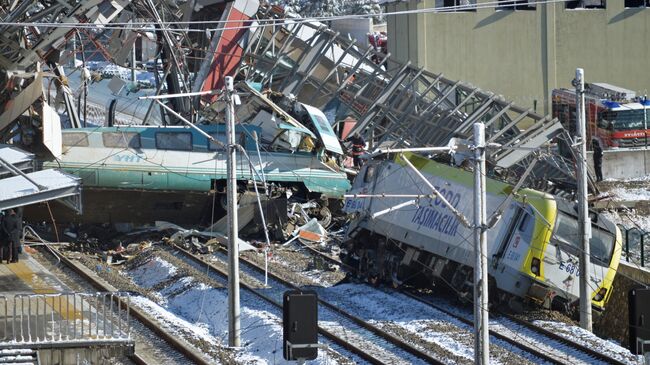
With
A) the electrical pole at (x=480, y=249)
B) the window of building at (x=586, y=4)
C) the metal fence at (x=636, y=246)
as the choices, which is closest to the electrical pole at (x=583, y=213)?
the metal fence at (x=636, y=246)

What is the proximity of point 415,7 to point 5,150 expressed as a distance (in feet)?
101

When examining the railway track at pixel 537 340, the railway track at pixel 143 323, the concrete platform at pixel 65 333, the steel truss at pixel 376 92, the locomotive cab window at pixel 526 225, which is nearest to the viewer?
the concrete platform at pixel 65 333

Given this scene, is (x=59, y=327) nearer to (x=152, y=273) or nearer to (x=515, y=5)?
(x=152, y=273)

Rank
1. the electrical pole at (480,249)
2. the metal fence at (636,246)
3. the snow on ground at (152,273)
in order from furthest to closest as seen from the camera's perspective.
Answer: the snow on ground at (152,273) → the metal fence at (636,246) → the electrical pole at (480,249)

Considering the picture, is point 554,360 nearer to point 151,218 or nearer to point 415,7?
point 151,218

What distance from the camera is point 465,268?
28.2m

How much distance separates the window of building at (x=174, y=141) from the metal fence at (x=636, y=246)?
11.8 m

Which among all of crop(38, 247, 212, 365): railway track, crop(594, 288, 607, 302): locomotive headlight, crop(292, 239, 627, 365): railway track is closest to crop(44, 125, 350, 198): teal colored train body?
crop(38, 247, 212, 365): railway track

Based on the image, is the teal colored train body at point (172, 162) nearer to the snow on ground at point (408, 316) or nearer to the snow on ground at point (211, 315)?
the snow on ground at point (211, 315)

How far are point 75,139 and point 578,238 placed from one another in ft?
48.9

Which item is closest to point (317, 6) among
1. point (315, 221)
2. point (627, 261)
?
point (315, 221)

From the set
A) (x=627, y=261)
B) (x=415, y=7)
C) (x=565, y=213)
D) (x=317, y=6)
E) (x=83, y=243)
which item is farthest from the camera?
(x=317, y=6)

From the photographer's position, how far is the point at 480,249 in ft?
69.7

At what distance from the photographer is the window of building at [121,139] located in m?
36.3
